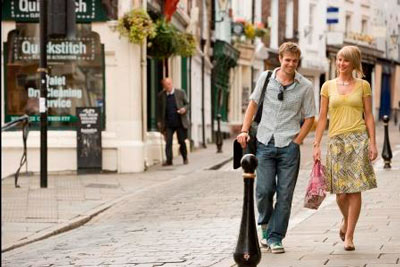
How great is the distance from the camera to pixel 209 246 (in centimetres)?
979

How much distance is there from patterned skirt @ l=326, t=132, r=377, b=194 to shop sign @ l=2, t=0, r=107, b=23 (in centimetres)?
1163

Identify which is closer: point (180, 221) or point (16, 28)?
point (180, 221)

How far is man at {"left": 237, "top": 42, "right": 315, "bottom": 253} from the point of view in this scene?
8805mm

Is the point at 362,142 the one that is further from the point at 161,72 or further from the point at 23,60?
the point at 161,72

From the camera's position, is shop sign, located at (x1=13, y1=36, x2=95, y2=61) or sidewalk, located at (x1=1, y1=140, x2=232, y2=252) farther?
shop sign, located at (x1=13, y1=36, x2=95, y2=61)

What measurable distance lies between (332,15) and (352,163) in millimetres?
44832

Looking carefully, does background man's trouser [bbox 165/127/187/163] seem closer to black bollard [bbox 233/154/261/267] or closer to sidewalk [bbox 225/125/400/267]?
sidewalk [bbox 225/125/400/267]

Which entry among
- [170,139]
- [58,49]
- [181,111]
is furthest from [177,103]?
[58,49]

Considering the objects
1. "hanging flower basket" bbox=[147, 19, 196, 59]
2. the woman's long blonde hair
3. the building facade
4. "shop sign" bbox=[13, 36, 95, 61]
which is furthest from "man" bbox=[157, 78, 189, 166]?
the woman's long blonde hair

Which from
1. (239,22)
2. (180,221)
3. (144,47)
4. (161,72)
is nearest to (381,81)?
(239,22)

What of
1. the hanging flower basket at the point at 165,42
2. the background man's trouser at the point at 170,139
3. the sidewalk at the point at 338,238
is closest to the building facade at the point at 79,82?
the background man's trouser at the point at 170,139

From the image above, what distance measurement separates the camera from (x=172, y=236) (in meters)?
10.8

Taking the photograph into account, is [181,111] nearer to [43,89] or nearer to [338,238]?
[43,89]

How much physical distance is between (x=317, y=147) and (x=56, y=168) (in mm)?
11438
